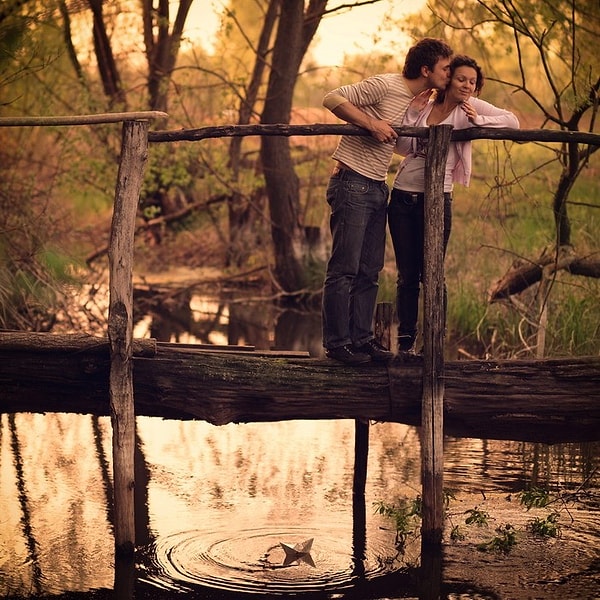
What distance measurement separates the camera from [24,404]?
6738mm

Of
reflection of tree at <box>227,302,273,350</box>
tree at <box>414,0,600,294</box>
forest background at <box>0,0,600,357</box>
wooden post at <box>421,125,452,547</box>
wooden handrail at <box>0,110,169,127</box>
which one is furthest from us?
reflection of tree at <box>227,302,273,350</box>

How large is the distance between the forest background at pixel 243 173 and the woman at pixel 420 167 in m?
2.66

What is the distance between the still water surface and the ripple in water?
1 cm

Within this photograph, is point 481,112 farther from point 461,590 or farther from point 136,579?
point 136,579

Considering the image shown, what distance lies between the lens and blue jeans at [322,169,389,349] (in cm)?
670

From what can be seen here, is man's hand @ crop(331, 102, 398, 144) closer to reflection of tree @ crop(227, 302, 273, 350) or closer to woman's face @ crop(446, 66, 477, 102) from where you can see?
woman's face @ crop(446, 66, 477, 102)

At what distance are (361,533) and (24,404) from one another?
191 cm

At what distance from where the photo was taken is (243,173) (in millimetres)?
16828

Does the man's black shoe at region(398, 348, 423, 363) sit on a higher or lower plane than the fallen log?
higher

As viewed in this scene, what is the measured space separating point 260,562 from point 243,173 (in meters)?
10.8

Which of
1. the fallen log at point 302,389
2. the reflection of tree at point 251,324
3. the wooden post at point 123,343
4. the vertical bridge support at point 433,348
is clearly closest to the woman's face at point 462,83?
the vertical bridge support at point 433,348

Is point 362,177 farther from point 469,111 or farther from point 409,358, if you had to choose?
point 409,358

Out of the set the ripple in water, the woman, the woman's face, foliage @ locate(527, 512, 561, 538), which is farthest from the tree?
the ripple in water

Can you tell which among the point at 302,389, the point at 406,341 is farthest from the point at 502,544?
the point at 302,389
